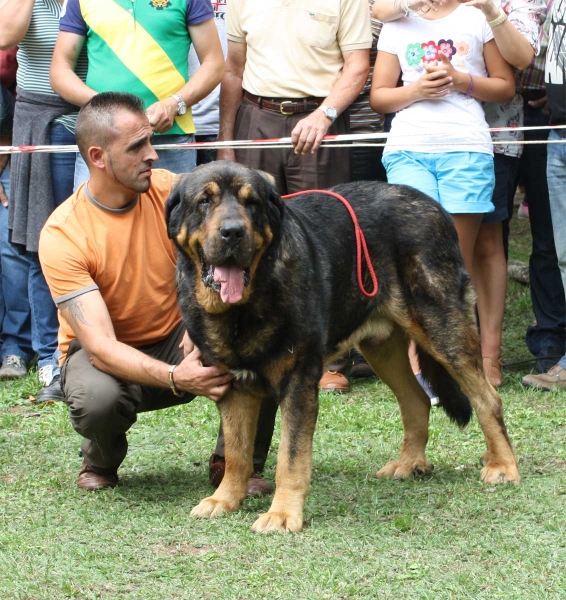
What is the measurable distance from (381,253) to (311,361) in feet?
2.57

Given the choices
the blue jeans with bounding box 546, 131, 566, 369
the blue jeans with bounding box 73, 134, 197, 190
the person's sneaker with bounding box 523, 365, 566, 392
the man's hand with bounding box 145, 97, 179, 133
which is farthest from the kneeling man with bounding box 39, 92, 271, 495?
the blue jeans with bounding box 546, 131, 566, 369

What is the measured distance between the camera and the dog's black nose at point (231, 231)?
388 cm

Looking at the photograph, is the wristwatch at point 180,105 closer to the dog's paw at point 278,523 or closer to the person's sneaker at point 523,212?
the dog's paw at point 278,523

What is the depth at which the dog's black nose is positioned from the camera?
3.88 m

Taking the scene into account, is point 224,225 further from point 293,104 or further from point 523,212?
point 523,212

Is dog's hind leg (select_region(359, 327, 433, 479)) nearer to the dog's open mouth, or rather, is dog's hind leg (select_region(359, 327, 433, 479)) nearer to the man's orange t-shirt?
the man's orange t-shirt

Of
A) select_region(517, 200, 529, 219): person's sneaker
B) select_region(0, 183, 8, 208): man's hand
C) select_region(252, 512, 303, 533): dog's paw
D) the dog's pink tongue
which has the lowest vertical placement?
select_region(517, 200, 529, 219): person's sneaker

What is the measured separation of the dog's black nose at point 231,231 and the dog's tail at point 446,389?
1.47m

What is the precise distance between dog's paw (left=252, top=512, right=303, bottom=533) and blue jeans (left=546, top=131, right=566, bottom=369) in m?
3.16

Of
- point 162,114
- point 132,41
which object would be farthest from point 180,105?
point 132,41

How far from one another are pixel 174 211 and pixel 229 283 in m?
0.45

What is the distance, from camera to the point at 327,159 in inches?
255

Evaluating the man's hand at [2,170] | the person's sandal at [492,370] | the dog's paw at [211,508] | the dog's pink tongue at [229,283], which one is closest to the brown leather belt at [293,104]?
the person's sandal at [492,370]

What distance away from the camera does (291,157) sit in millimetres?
6496
